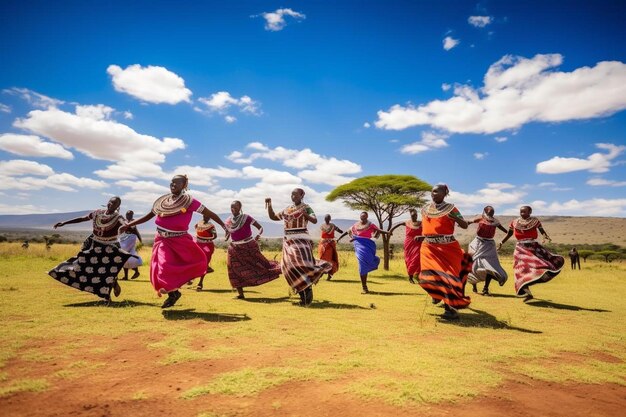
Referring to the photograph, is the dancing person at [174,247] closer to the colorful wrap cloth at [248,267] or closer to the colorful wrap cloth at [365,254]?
the colorful wrap cloth at [248,267]

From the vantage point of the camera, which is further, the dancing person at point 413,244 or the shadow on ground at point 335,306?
the dancing person at point 413,244

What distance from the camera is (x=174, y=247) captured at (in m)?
7.39

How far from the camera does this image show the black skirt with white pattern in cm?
770

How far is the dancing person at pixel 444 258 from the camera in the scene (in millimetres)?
7172

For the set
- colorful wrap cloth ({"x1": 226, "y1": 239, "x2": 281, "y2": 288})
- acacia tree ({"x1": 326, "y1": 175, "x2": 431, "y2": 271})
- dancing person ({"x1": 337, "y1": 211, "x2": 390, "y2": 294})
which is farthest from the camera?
acacia tree ({"x1": 326, "y1": 175, "x2": 431, "y2": 271})

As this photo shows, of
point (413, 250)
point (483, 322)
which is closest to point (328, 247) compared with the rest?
point (413, 250)

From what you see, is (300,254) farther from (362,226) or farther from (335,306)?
(362,226)

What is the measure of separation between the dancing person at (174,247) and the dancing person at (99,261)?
71 centimetres

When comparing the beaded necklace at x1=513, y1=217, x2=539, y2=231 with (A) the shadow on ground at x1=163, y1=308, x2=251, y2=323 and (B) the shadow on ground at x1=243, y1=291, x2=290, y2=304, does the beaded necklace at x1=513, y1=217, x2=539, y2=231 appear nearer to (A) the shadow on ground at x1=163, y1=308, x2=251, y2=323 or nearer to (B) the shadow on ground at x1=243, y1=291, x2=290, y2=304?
(B) the shadow on ground at x1=243, y1=291, x2=290, y2=304

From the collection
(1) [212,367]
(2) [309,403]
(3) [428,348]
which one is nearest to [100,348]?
(1) [212,367]

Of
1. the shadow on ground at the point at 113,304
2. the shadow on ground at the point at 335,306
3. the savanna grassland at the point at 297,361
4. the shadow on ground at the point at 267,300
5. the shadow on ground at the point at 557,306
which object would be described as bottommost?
the shadow on ground at the point at 557,306

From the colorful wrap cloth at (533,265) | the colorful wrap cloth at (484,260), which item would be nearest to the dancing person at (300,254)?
the colorful wrap cloth at (533,265)

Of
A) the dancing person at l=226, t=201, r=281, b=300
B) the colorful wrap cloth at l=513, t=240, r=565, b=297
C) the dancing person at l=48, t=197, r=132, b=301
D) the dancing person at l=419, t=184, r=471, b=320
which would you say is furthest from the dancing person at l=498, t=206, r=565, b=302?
the dancing person at l=48, t=197, r=132, b=301

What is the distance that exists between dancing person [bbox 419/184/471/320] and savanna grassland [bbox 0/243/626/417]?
46 cm
